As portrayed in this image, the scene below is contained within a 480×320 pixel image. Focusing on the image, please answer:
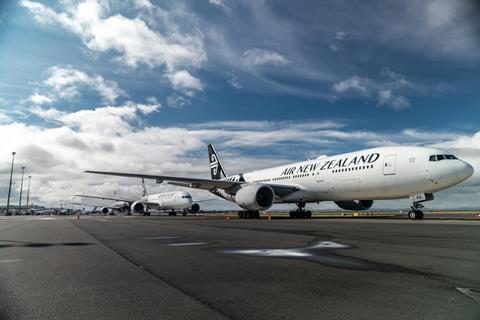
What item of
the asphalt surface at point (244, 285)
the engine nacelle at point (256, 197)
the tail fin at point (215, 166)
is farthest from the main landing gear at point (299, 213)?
the asphalt surface at point (244, 285)

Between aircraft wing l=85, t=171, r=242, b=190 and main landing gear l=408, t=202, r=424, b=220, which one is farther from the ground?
aircraft wing l=85, t=171, r=242, b=190

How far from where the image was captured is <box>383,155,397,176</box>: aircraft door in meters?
21.2

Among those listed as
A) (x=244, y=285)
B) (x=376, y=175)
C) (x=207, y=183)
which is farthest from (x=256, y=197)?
(x=244, y=285)

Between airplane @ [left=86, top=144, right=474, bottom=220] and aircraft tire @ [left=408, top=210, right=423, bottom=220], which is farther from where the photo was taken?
aircraft tire @ [left=408, top=210, right=423, bottom=220]

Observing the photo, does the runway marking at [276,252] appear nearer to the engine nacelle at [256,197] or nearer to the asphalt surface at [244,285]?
the asphalt surface at [244,285]

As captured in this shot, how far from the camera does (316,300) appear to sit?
3.74 metres

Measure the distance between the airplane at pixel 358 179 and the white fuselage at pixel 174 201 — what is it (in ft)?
66.9

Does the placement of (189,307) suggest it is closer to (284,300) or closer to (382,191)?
(284,300)

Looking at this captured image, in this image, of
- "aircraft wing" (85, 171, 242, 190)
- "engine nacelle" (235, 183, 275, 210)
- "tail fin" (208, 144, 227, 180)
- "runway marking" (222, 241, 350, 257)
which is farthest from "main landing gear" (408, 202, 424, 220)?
"tail fin" (208, 144, 227, 180)

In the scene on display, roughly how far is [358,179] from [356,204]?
7544 millimetres

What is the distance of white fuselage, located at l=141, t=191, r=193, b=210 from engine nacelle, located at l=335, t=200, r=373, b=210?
2766 cm

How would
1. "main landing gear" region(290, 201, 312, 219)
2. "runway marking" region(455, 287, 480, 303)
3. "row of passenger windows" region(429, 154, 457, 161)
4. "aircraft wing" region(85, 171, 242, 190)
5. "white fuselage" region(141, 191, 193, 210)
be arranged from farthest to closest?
"white fuselage" region(141, 191, 193, 210), "main landing gear" region(290, 201, 312, 219), "aircraft wing" region(85, 171, 242, 190), "row of passenger windows" region(429, 154, 457, 161), "runway marking" region(455, 287, 480, 303)

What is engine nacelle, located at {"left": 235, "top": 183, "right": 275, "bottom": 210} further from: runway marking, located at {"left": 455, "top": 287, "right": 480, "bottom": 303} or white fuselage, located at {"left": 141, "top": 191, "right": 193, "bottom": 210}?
white fuselage, located at {"left": 141, "top": 191, "right": 193, "bottom": 210}

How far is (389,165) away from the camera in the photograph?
21422mm
